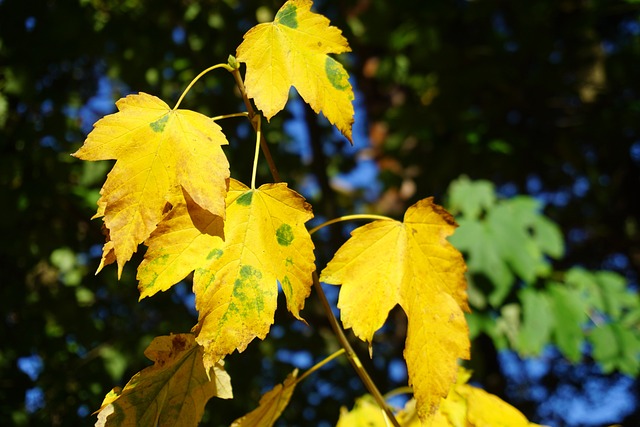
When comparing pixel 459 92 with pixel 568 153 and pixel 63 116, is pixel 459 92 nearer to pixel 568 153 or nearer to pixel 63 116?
pixel 568 153

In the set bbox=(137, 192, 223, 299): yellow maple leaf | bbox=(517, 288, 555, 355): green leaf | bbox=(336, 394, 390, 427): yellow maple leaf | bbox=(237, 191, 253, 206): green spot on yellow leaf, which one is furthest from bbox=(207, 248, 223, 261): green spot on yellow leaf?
bbox=(517, 288, 555, 355): green leaf

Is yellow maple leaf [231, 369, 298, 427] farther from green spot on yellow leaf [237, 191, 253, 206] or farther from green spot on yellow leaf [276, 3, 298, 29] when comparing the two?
green spot on yellow leaf [276, 3, 298, 29]

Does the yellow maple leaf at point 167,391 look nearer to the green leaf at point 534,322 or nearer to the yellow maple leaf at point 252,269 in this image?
the yellow maple leaf at point 252,269

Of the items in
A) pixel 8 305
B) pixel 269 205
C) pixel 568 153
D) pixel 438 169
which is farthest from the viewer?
pixel 568 153

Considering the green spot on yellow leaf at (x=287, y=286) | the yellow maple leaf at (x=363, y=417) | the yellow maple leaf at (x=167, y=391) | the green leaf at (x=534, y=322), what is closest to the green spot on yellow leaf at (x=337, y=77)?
the green spot on yellow leaf at (x=287, y=286)

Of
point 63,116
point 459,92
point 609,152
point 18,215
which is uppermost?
point 63,116

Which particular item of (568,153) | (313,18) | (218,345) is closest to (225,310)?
(218,345)
